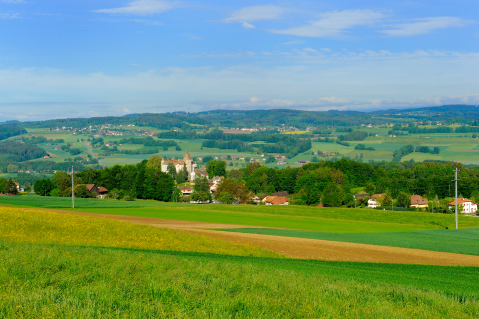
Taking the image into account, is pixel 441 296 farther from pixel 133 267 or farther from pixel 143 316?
pixel 133 267

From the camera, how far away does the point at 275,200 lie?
9606 centimetres

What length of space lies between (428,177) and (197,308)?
329 ft

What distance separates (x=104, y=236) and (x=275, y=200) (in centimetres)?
7704

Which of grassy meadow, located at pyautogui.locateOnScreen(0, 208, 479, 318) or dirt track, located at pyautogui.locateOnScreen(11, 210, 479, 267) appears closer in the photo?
grassy meadow, located at pyautogui.locateOnScreen(0, 208, 479, 318)

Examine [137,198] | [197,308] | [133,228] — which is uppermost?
[197,308]

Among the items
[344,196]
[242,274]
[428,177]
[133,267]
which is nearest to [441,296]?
[242,274]

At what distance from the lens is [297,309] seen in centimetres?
697

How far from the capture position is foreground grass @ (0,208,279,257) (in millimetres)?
18953

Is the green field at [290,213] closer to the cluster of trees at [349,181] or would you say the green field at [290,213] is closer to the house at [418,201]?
the cluster of trees at [349,181]

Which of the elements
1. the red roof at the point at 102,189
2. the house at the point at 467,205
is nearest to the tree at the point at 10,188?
the red roof at the point at 102,189

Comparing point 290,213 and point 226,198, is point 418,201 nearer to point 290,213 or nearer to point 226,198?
point 226,198

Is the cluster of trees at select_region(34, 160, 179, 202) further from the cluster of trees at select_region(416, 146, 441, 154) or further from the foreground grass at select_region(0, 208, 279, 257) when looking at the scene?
the cluster of trees at select_region(416, 146, 441, 154)

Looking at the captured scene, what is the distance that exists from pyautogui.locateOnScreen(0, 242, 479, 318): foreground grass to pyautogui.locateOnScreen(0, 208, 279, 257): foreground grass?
8.83 metres

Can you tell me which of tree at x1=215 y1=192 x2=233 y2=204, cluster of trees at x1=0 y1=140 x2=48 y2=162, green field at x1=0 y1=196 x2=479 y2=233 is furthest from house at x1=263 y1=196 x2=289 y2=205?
cluster of trees at x1=0 y1=140 x2=48 y2=162
